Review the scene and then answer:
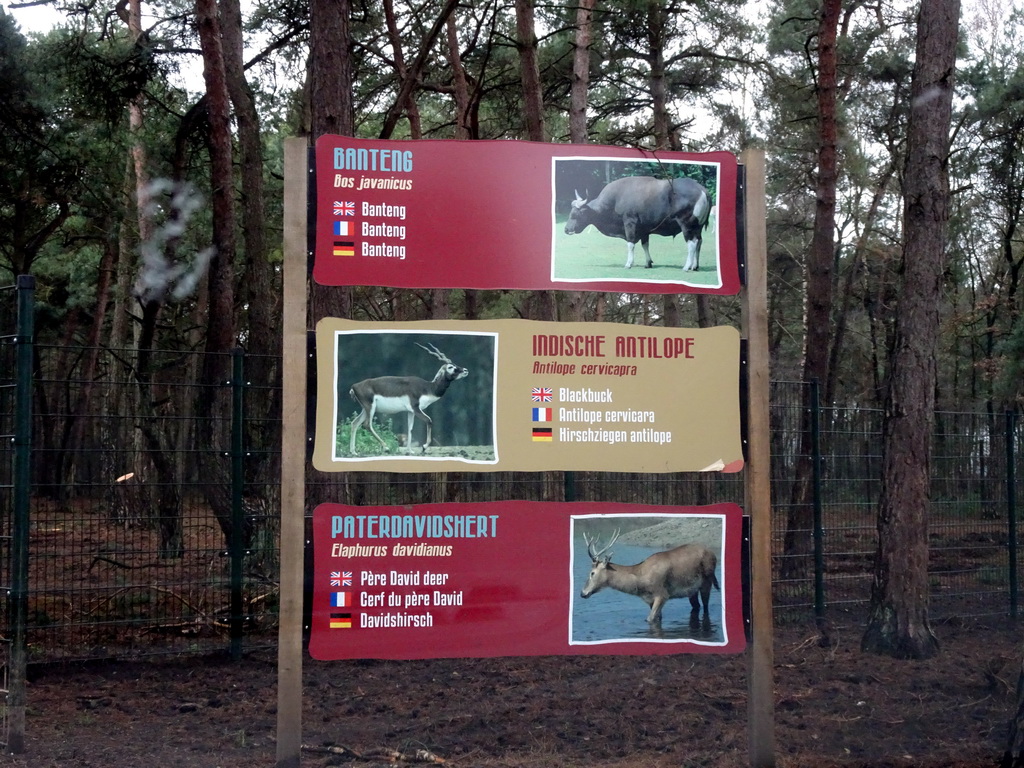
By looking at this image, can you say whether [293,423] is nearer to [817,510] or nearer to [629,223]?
[629,223]

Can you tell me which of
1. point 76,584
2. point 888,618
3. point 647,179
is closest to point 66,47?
point 76,584

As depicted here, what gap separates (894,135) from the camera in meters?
25.3

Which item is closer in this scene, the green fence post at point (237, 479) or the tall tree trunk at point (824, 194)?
the green fence post at point (237, 479)

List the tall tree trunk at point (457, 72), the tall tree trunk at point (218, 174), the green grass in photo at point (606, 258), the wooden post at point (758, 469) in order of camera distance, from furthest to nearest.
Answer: the tall tree trunk at point (457, 72), the tall tree trunk at point (218, 174), the wooden post at point (758, 469), the green grass in photo at point (606, 258)

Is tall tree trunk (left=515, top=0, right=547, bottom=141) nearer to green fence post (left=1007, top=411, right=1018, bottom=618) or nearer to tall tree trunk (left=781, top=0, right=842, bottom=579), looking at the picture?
tall tree trunk (left=781, top=0, right=842, bottom=579)

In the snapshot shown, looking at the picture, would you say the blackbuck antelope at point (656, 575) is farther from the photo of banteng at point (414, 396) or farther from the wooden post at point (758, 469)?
the photo of banteng at point (414, 396)

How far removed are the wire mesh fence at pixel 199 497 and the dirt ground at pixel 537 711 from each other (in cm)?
42

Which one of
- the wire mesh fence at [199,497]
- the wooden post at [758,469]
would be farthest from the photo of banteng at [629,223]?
the wire mesh fence at [199,497]

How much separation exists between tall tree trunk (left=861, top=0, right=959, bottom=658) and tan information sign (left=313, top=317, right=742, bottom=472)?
11.8ft

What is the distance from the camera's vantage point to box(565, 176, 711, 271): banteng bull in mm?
5027

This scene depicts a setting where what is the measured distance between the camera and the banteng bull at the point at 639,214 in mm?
5027

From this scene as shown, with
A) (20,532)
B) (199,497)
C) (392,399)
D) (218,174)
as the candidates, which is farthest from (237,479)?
(218,174)

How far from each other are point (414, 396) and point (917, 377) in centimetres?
494

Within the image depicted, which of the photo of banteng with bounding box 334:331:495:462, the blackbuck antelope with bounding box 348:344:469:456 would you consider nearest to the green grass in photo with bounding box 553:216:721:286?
the photo of banteng with bounding box 334:331:495:462
